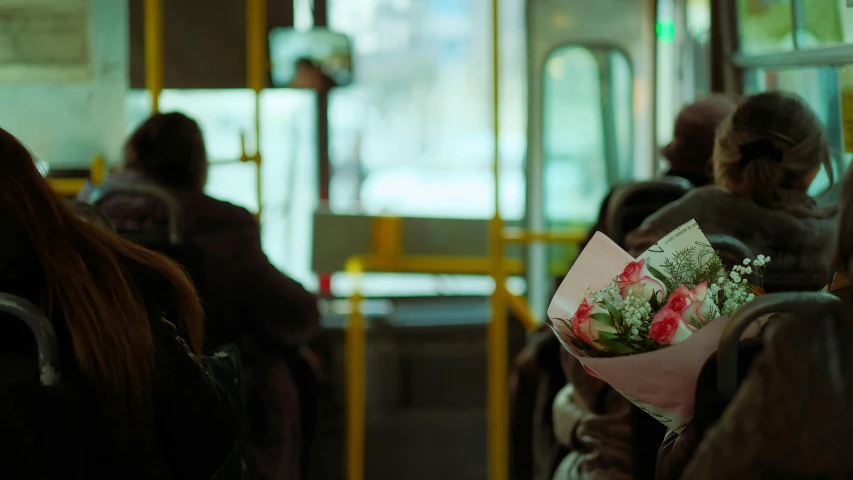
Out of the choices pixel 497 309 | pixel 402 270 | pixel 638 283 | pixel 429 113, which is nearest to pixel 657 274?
pixel 638 283

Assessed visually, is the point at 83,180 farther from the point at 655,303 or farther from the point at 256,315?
the point at 655,303

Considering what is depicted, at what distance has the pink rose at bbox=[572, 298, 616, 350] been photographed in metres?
1.70

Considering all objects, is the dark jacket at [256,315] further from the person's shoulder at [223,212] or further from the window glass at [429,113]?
the window glass at [429,113]

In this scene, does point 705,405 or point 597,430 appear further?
Result: point 597,430

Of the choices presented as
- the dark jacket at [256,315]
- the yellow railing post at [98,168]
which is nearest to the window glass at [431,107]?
the yellow railing post at [98,168]

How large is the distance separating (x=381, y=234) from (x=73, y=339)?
385cm

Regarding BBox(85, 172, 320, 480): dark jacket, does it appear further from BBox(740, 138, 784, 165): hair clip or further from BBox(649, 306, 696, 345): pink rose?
BBox(649, 306, 696, 345): pink rose

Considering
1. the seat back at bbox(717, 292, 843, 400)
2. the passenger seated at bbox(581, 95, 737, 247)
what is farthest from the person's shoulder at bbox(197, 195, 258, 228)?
the seat back at bbox(717, 292, 843, 400)

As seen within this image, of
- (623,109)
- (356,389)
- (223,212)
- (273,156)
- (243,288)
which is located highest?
(623,109)

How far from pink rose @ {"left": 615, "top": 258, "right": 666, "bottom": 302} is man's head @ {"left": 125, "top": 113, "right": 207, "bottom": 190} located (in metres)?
1.98

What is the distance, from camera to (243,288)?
11.5 ft

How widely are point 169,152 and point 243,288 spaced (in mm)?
446

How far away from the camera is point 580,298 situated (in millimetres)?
1833

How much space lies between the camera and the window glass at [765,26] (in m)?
3.66
